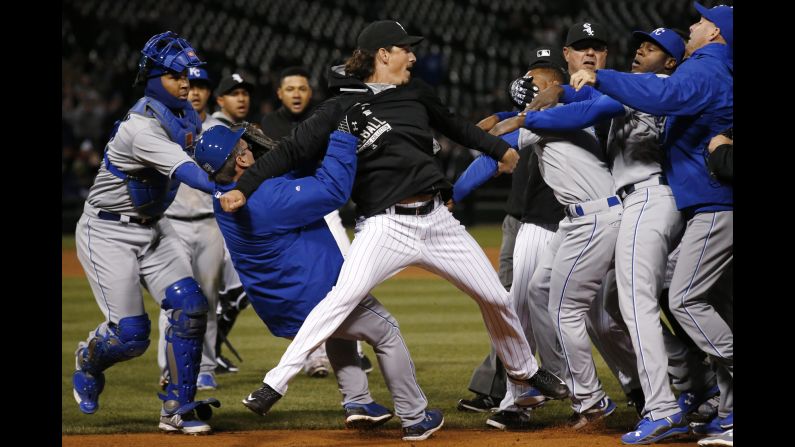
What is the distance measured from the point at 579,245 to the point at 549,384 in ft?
2.34

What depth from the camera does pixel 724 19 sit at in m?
4.63

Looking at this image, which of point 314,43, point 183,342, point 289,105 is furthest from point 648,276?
point 314,43

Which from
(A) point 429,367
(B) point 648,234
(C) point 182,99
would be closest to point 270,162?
(C) point 182,99

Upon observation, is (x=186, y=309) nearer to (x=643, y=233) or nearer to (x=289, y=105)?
(x=643, y=233)

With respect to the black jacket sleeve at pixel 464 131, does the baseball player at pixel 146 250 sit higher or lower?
lower

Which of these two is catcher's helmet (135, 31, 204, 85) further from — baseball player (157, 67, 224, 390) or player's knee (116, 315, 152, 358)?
baseball player (157, 67, 224, 390)

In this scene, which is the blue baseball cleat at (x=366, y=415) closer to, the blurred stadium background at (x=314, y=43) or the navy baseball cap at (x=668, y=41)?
the navy baseball cap at (x=668, y=41)

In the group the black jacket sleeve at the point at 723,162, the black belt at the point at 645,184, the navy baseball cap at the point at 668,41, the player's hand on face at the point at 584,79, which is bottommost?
the black belt at the point at 645,184

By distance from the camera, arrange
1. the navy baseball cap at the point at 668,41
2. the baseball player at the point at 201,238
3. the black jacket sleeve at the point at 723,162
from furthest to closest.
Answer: the baseball player at the point at 201,238 < the navy baseball cap at the point at 668,41 < the black jacket sleeve at the point at 723,162

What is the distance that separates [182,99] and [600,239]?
93.7 inches

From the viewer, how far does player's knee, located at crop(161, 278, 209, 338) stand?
527 cm

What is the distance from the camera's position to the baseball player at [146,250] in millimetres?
5273

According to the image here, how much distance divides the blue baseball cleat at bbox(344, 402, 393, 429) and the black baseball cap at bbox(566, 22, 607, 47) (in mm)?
2244

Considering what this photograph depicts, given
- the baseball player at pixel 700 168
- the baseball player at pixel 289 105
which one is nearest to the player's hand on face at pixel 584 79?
the baseball player at pixel 700 168
